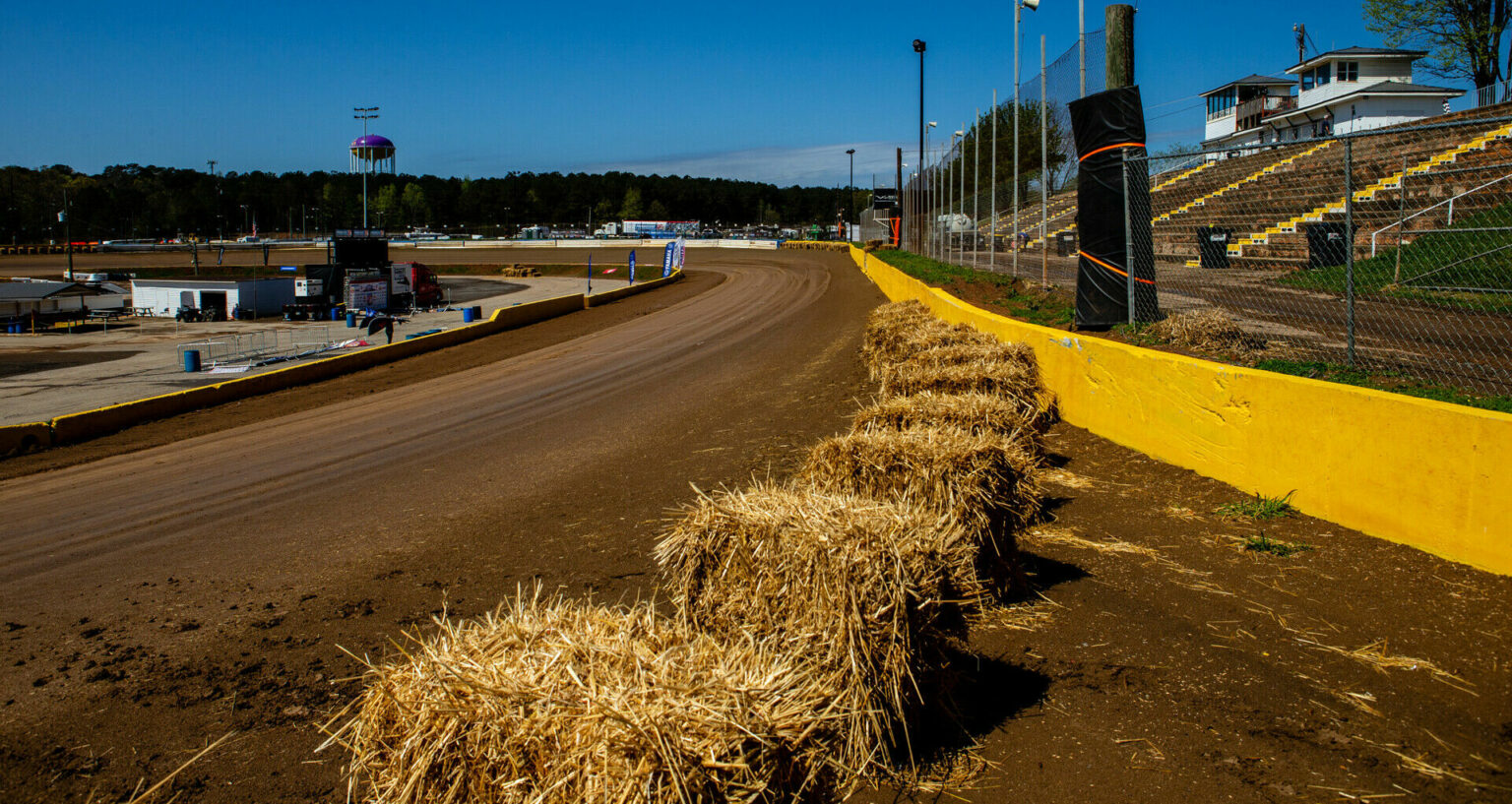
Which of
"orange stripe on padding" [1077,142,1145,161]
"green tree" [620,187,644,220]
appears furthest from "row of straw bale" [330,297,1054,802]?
"green tree" [620,187,644,220]

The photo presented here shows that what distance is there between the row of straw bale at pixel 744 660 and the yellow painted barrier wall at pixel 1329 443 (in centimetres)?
213

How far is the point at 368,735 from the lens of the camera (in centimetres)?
292

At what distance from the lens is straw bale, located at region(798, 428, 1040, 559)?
16.3ft

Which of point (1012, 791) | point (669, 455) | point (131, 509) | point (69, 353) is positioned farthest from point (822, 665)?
point (69, 353)

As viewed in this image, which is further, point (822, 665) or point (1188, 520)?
point (1188, 520)

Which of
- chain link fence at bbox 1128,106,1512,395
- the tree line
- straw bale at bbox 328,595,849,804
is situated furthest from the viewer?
the tree line

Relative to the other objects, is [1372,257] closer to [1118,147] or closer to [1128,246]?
[1118,147]

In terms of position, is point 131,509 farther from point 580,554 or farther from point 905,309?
point 905,309

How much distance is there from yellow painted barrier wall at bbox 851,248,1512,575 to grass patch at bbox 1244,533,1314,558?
45cm

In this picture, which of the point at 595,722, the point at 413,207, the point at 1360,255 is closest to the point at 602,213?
the point at 413,207

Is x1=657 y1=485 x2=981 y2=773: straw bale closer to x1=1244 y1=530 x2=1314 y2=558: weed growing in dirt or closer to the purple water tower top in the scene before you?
x1=1244 y1=530 x2=1314 y2=558: weed growing in dirt

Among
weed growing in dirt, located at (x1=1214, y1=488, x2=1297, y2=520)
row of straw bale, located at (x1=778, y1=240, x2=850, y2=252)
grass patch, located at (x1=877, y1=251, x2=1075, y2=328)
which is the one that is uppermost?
row of straw bale, located at (x1=778, y1=240, x2=850, y2=252)

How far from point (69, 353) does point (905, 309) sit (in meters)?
26.7

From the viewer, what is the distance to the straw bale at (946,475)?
4961 mm
